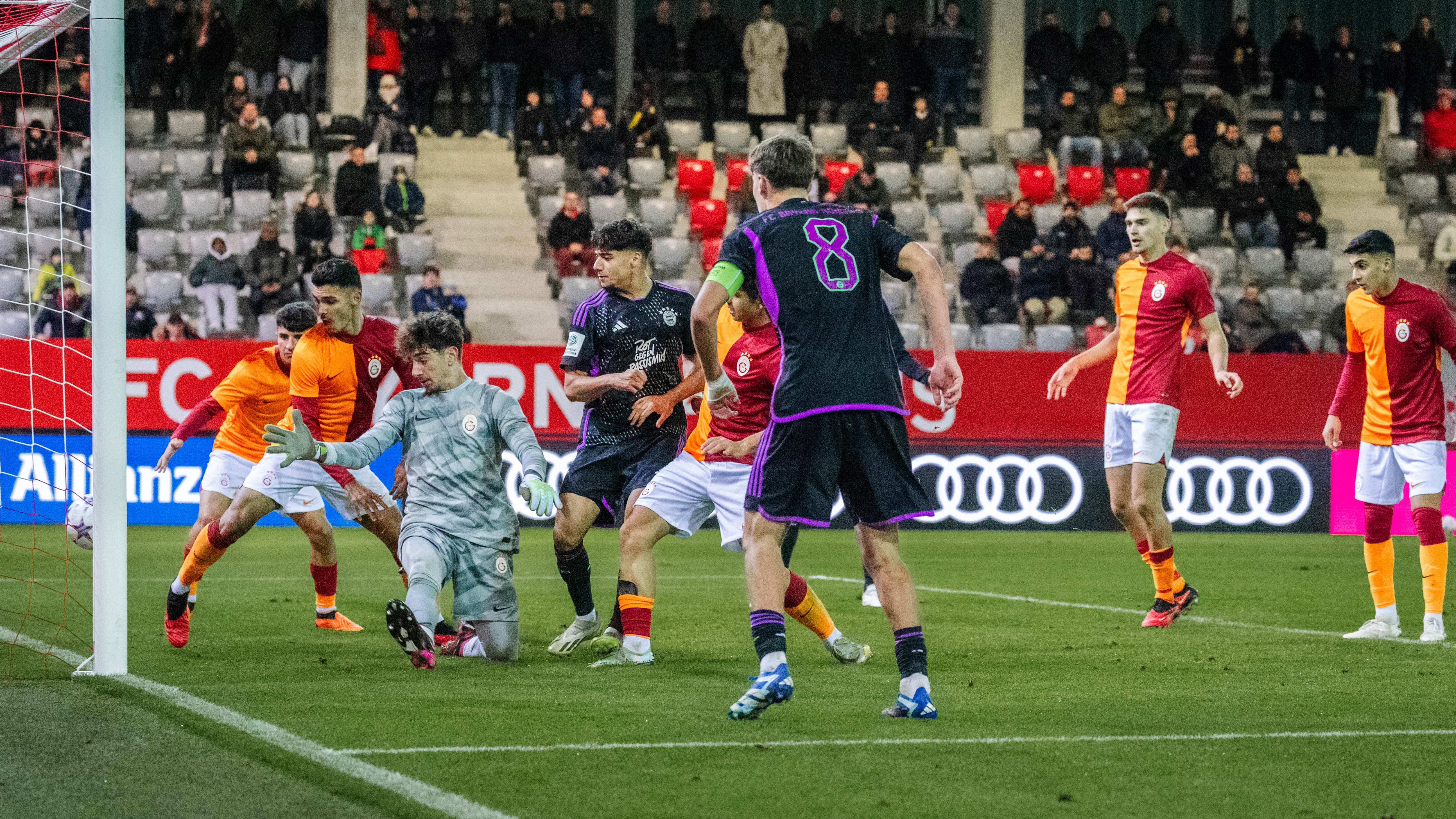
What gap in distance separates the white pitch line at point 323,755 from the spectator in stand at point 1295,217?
17993mm

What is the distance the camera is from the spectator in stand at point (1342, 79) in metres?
24.0

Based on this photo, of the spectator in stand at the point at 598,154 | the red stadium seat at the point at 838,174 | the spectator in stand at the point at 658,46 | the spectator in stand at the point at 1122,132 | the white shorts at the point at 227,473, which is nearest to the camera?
the white shorts at the point at 227,473

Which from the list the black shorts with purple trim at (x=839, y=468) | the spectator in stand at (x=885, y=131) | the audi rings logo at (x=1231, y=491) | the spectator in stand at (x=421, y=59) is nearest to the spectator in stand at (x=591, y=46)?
the spectator in stand at (x=421, y=59)

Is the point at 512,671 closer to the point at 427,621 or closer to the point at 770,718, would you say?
the point at 427,621

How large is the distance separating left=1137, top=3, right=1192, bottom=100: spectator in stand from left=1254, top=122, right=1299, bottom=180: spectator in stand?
1.85 metres

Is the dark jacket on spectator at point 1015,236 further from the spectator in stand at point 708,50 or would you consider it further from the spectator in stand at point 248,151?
the spectator in stand at point 248,151

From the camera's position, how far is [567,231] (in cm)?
1991

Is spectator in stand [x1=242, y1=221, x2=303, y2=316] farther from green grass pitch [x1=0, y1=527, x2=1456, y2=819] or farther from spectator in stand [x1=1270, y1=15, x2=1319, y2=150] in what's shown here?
spectator in stand [x1=1270, y1=15, x2=1319, y2=150]

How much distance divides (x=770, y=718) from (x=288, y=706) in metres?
1.67

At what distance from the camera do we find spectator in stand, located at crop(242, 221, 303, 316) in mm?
18328

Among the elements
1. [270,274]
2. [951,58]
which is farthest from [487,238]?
[951,58]

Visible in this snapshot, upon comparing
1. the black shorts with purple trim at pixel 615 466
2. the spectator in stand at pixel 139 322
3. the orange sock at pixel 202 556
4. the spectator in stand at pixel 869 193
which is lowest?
→ the orange sock at pixel 202 556

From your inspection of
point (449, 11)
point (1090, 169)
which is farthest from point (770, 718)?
point (449, 11)

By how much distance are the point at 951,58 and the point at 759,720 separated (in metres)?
18.7
